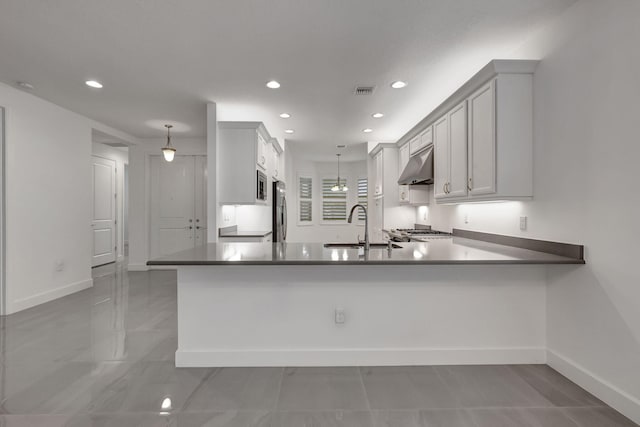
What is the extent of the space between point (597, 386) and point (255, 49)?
3.52 m

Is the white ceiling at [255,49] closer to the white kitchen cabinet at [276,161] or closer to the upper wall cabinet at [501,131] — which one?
the upper wall cabinet at [501,131]

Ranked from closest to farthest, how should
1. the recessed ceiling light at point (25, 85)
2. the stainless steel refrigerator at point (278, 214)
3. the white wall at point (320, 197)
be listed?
the recessed ceiling light at point (25, 85), the stainless steel refrigerator at point (278, 214), the white wall at point (320, 197)

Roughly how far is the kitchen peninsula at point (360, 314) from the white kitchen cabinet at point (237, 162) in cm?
188

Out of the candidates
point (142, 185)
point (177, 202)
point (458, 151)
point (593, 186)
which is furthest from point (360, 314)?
point (142, 185)

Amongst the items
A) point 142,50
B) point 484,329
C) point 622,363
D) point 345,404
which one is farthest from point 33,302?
point 622,363

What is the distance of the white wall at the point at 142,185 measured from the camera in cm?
628

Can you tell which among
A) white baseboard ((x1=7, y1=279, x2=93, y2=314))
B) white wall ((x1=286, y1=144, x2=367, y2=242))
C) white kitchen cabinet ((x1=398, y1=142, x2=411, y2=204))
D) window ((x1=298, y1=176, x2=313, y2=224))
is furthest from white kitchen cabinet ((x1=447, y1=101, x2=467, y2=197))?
window ((x1=298, y1=176, x2=313, y2=224))

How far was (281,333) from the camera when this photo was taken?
8.04 feet

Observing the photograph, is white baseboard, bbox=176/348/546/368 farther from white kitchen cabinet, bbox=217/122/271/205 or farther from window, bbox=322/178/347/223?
window, bbox=322/178/347/223

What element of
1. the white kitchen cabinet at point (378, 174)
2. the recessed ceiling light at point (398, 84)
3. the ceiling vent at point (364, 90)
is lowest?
the white kitchen cabinet at point (378, 174)

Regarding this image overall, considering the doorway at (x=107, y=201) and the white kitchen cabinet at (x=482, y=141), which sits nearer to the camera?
the white kitchen cabinet at (x=482, y=141)

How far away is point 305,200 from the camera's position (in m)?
8.80

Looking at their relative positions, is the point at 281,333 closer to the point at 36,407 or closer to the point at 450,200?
the point at 36,407

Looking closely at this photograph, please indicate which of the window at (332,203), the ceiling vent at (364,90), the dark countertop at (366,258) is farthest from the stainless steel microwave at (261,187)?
the window at (332,203)
